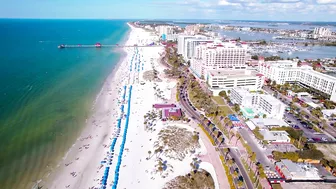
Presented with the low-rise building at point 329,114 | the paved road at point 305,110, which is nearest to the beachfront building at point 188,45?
the paved road at point 305,110

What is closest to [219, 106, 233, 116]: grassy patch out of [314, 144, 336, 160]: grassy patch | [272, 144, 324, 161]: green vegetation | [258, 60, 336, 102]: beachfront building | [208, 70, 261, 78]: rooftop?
[208, 70, 261, 78]: rooftop

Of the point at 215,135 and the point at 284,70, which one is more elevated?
the point at 284,70

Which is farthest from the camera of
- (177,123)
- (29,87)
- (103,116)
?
(29,87)

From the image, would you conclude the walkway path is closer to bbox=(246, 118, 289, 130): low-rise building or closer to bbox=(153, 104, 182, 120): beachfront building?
bbox=(153, 104, 182, 120): beachfront building

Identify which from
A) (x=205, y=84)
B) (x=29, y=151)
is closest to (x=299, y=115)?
(x=205, y=84)

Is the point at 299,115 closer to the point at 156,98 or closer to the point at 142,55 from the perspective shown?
the point at 156,98

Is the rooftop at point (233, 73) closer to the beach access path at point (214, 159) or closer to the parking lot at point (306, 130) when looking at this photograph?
the parking lot at point (306, 130)

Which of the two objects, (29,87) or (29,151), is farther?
(29,87)
